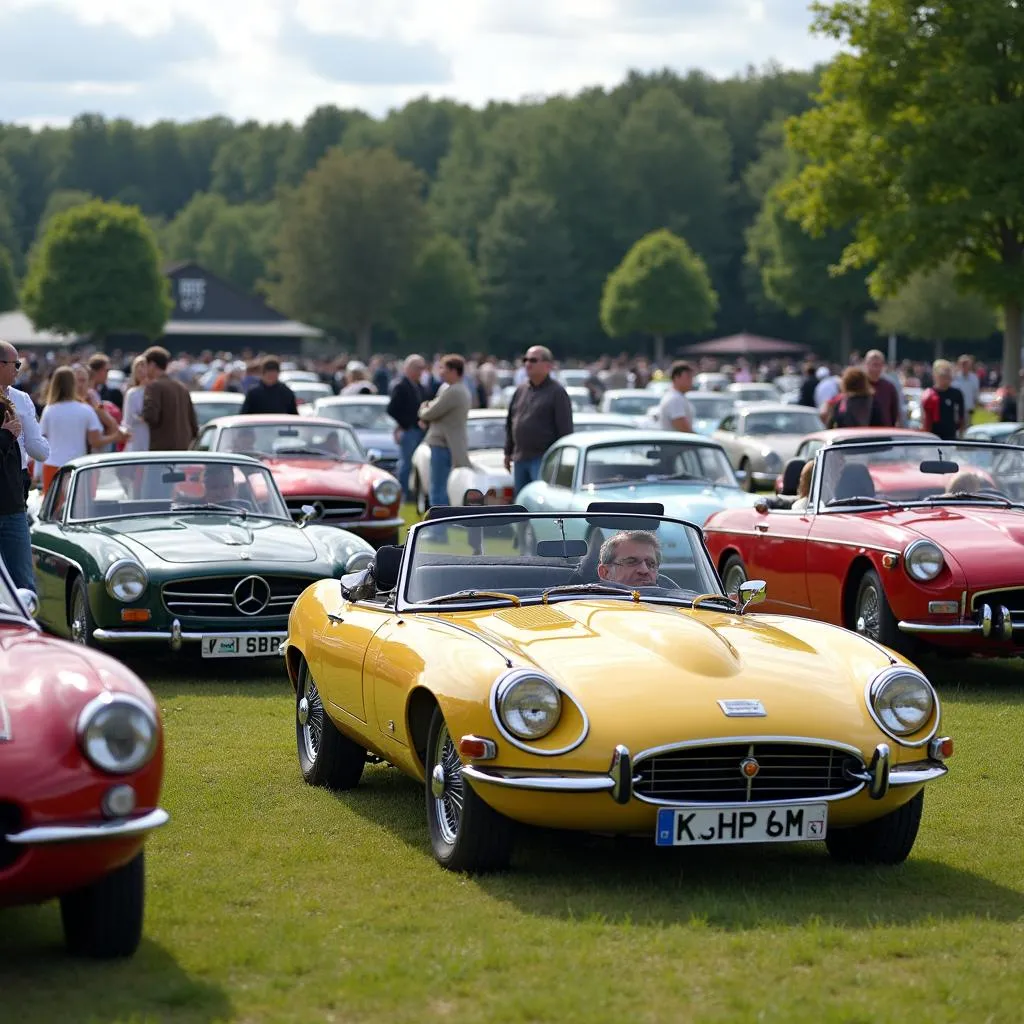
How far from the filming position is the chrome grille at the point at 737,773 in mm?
6055

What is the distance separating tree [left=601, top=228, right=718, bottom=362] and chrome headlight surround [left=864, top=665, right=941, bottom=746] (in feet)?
Answer: 280

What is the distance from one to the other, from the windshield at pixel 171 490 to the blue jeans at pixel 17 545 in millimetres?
2204

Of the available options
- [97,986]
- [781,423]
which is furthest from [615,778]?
[781,423]

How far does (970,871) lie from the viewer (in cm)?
662

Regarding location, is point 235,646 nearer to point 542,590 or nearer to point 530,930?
point 542,590

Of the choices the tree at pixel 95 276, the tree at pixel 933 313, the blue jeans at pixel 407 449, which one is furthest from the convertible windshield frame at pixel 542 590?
the tree at pixel 95 276

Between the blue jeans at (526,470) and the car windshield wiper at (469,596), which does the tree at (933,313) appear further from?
the car windshield wiper at (469,596)

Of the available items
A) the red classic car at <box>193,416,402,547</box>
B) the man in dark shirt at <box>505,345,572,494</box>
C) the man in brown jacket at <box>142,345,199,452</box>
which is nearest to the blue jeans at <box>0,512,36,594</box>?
the man in brown jacket at <box>142,345,199,452</box>

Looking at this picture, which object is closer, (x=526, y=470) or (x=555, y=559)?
(x=555, y=559)

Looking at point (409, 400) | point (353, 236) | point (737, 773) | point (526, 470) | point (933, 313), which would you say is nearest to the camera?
point (737, 773)

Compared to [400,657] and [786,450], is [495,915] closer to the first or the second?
[400,657]

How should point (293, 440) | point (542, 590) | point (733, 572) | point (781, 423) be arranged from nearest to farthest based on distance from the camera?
1. point (542, 590)
2. point (733, 572)
3. point (293, 440)
4. point (781, 423)

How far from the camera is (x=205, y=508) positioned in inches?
499

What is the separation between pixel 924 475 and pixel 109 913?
313 inches
